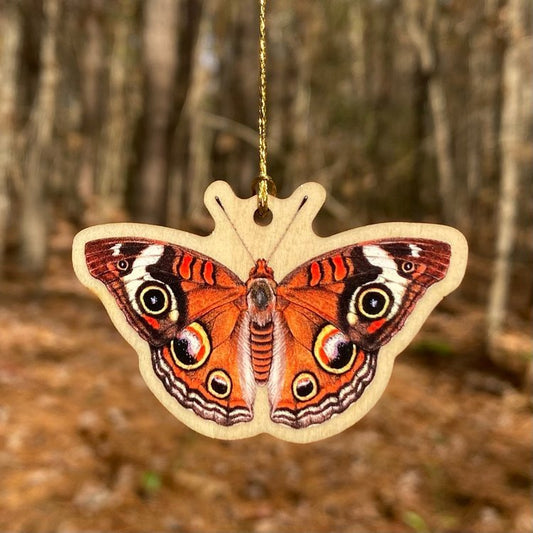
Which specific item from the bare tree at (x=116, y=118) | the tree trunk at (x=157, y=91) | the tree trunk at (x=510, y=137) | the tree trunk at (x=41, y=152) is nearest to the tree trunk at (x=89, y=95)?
the bare tree at (x=116, y=118)

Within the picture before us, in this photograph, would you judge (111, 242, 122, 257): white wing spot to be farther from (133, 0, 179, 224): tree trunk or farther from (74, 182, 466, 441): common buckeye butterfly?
(133, 0, 179, 224): tree trunk

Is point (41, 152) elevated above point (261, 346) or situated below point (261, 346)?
below

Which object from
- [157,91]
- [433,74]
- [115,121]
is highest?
[433,74]

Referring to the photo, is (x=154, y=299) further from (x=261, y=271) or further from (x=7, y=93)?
(x=7, y=93)

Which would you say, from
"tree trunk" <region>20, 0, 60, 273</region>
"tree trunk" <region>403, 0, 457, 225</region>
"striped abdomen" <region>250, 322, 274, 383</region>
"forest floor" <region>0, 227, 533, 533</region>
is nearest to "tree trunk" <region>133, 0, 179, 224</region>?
"tree trunk" <region>20, 0, 60, 273</region>

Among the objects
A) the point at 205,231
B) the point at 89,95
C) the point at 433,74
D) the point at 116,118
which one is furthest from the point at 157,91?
the point at 116,118

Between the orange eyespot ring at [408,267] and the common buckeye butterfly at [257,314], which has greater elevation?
the orange eyespot ring at [408,267]

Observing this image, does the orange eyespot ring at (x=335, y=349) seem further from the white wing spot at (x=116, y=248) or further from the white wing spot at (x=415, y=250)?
the white wing spot at (x=116, y=248)
